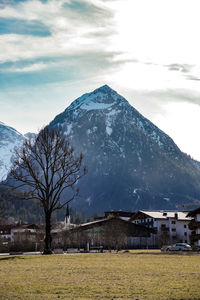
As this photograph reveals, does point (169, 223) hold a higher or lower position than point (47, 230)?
higher

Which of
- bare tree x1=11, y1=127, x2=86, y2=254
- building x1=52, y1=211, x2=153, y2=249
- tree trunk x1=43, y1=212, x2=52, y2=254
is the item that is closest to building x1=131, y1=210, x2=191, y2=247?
building x1=52, y1=211, x2=153, y2=249

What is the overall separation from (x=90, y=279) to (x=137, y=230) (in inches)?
4761

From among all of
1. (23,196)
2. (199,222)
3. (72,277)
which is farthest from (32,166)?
(199,222)

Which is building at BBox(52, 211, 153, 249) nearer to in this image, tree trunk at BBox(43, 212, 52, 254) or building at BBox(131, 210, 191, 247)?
building at BBox(131, 210, 191, 247)

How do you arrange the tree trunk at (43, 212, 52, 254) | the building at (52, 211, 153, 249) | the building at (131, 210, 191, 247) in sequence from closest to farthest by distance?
the tree trunk at (43, 212, 52, 254)
the building at (52, 211, 153, 249)
the building at (131, 210, 191, 247)

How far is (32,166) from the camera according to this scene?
55.6m

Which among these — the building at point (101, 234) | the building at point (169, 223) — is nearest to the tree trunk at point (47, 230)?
the building at point (101, 234)

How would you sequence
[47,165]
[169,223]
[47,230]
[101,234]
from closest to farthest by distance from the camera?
[47,165], [47,230], [101,234], [169,223]

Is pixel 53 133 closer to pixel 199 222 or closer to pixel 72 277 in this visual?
pixel 72 277

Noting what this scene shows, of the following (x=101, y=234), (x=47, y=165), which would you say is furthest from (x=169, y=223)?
(x=47, y=165)

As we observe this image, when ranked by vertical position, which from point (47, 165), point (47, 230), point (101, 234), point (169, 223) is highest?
point (47, 165)

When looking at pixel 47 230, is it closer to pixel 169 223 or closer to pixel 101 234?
pixel 101 234

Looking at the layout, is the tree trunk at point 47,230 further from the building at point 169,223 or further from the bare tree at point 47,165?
the building at point 169,223

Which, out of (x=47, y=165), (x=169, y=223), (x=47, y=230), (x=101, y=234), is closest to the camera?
(x=47, y=165)
